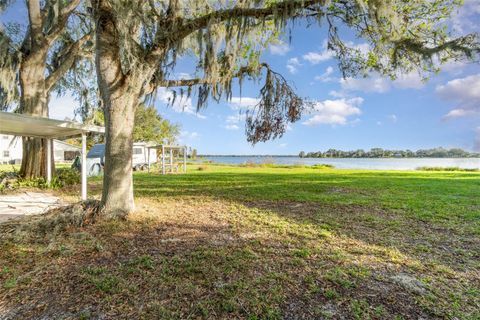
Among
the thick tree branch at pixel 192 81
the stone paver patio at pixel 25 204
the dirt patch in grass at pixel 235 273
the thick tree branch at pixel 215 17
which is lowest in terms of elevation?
the dirt patch in grass at pixel 235 273

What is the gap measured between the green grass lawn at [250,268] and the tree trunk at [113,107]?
52 cm

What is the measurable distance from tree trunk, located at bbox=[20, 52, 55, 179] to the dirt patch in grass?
641 centimetres

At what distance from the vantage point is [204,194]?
7.16m

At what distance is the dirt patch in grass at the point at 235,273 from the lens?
200 centimetres

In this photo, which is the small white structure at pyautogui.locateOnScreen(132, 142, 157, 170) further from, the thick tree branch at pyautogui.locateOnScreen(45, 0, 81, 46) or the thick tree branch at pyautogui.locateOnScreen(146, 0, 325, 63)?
the thick tree branch at pyautogui.locateOnScreen(146, 0, 325, 63)

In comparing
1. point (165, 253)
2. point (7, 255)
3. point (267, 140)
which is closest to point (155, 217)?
point (165, 253)

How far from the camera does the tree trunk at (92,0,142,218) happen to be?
4422 mm

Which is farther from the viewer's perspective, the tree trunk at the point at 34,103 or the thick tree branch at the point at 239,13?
the tree trunk at the point at 34,103

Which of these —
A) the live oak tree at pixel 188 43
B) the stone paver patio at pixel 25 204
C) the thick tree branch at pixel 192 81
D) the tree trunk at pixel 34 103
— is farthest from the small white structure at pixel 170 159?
the live oak tree at pixel 188 43

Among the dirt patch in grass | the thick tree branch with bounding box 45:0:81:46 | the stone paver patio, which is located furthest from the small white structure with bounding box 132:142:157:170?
the dirt patch in grass

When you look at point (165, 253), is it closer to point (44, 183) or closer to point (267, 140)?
point (267, 140)

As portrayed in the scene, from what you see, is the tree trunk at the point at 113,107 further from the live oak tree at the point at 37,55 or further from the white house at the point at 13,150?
the white house at the point at 13,150

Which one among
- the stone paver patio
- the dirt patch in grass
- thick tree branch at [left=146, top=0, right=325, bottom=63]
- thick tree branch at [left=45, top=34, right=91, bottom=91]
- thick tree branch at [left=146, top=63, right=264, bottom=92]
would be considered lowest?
the dirt patch in grass

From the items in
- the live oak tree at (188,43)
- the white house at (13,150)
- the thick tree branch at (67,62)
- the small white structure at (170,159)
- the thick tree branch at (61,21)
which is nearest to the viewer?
the live oak tree at (188,43)
